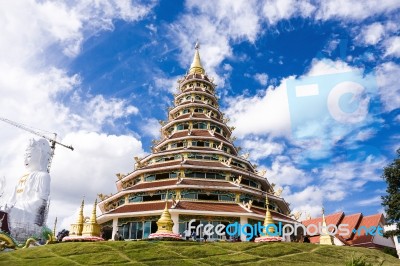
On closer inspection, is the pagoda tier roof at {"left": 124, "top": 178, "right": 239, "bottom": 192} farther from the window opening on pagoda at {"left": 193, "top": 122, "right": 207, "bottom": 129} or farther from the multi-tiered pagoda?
the window opening on pagoda at {"left": 193, "top": 122, "right": 207, "bottom": 129}

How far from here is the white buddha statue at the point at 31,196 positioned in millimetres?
65750

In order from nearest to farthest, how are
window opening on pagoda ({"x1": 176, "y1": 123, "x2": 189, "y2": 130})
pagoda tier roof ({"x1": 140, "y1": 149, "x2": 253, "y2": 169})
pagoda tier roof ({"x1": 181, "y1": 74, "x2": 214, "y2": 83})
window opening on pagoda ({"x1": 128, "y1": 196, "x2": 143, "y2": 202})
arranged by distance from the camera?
window opening on pagoda ({"x1": 128, "y1": 196, "x2": 143, "y2": 202}) → pagoda tier roof ({"x1": 140, "y1": 149, "x2": 253, "y2": 169}) → window opening on pagoda ({"x1": 176, "y1": 123, "x2": 189, "y2": 130}) → pagoda tier roof ({"x1": 181, "y1": 74, "x2": 214, "y2": 83})

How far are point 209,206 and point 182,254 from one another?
395 inches

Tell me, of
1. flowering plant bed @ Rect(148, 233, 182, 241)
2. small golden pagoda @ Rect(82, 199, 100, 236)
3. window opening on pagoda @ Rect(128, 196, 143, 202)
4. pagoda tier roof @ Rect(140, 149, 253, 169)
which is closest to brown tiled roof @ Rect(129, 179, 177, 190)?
window opening on pagoda @ Rect(128, 196, 143, 202)

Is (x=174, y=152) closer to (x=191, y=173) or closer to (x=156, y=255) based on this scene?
(x=191, y=173)

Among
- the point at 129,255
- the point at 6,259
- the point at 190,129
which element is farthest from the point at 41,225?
the point at 129,255

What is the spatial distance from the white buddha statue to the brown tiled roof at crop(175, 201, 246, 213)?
43635 mm

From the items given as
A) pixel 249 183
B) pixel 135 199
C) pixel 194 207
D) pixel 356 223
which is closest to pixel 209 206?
pixel 194 207

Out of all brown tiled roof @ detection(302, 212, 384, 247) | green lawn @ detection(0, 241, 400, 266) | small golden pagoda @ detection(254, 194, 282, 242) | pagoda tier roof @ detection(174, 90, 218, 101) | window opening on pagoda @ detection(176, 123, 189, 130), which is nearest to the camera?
green lawn @ detection(0, 241, 400, 266)

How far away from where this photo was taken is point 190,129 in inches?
1796

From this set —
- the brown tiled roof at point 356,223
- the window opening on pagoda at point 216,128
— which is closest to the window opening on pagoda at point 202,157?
the window opening on pagoda at point 216,128

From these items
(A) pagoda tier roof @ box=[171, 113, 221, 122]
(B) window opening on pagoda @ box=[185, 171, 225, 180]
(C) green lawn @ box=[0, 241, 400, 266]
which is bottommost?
(C) green lawn @ box=[0, 241, 400, 266]

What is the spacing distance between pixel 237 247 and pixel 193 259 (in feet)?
13.2

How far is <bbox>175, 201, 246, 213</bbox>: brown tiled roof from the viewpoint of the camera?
3381 cm
